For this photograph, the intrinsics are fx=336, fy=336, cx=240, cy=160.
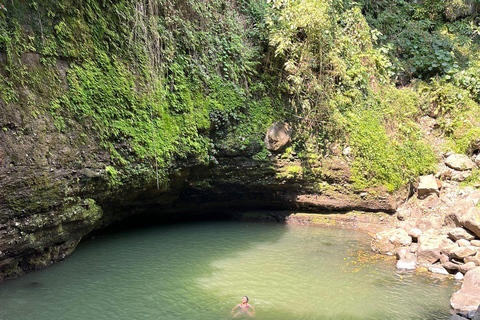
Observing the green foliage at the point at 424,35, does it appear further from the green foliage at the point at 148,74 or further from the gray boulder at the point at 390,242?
the gray boulder at the point at 390,242

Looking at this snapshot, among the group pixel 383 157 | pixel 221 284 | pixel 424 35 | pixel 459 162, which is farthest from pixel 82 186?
pixel 424 35

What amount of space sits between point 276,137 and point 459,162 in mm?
5245

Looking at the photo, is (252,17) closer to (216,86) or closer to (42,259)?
(216,86)

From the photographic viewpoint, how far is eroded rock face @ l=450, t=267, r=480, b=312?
5.11m

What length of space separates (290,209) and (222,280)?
5031 millimetres

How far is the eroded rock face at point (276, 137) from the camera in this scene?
31.6 ft

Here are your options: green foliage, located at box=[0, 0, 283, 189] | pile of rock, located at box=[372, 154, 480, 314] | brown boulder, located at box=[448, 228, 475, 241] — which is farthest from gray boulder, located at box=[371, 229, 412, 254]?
green foliage, located at box=[0, 0, 283, 189]

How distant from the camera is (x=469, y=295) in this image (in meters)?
5.21

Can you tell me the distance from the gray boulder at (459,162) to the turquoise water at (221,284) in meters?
3.66

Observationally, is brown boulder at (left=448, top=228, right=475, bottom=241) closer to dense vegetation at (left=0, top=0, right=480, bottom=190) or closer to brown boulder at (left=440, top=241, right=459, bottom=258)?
brown boulder at (left=440, top=241, right=459, bottom=258)

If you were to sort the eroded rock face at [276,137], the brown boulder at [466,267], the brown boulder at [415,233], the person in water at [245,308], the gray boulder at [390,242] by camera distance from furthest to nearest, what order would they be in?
the eroded rock face at [276,137], the brown boulder at [415,233], the gray boulder at [390,242], the brown boulder at [466,267], the person in water at [245,308]

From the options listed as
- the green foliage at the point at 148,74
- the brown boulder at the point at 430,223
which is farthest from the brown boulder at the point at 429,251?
the green foliage at the point at 148,74

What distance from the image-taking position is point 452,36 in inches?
A: 514

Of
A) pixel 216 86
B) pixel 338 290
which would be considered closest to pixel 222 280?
pixel 338 290
